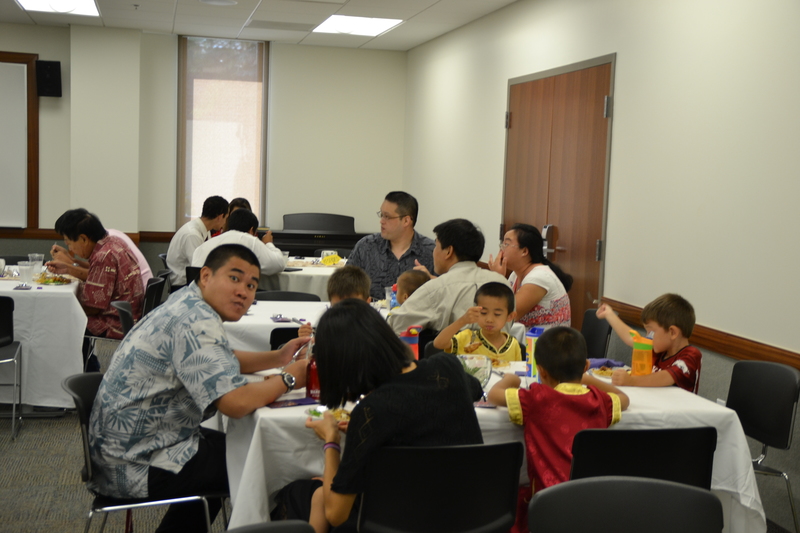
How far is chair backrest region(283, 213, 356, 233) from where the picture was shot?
9266 mm

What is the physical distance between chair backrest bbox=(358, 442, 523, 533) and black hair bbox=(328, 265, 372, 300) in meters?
1.42

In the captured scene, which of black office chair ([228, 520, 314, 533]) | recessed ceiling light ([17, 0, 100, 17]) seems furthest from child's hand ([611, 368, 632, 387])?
recessed ceiling light ([17, 0, 100, 17])

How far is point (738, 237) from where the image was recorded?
12.6ft

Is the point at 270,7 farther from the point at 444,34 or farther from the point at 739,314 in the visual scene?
the point at 739,314

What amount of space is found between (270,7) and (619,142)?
3810 mm

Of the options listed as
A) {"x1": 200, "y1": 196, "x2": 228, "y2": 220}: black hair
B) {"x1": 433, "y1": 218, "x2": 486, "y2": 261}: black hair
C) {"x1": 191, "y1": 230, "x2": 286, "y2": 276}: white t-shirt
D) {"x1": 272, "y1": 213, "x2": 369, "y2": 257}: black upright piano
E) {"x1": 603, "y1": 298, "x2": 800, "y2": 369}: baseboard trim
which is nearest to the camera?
{"x1": 603, "y1": 298, "x2": 800, "y2": 369}: baseboard trim

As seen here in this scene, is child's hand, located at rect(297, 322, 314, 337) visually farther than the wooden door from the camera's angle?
No

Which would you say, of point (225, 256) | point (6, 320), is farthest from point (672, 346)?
point (6, 320)

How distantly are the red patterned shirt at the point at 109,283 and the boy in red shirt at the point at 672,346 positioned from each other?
3.37 m

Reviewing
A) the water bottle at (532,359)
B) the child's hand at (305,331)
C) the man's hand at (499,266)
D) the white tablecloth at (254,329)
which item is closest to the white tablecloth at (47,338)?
the white tablecloth at (254,329)

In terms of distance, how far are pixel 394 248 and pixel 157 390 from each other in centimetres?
279

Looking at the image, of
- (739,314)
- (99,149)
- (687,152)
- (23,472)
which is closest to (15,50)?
(99,149)

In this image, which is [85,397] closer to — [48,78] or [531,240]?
[531,240]

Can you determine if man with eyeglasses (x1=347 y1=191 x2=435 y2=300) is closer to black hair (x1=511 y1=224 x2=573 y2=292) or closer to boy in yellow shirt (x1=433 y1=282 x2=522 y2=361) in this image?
black hair (x1=511 y1=224 x2=573 y2=292)
